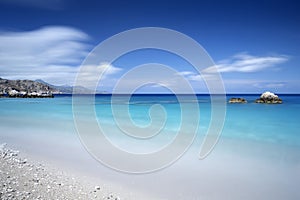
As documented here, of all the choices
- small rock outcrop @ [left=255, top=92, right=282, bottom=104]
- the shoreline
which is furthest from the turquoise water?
small rock outcrop @ [left=255, top=92, right=282, bottom=104]

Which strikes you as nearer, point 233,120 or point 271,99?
point 233,120

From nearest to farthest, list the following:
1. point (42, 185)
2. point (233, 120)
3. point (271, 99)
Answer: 1. point (42, 185)
2. point (233, 120)
3. point (271, 99)

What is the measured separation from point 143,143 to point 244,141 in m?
5.55

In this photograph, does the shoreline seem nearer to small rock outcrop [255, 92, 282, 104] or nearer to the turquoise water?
the turquoise water

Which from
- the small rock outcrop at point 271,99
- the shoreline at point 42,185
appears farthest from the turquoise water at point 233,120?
the small rock outcrop at point 271,99

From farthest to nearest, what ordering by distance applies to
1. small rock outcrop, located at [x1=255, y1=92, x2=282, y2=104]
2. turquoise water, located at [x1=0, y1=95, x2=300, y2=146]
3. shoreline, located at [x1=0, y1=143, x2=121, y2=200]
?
small rock outcrop, located at [x1=255, y1=92, x2=282, y2=104]
turquoise water, located at [x1=0, y1=95, x2=300, y2=146]
shoreline, located at [x1=0, y1=143, x2=121, y2=200]

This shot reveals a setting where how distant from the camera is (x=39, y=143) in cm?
1184

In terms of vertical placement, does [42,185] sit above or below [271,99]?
below

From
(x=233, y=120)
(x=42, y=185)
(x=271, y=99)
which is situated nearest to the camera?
(x=42, y=185)

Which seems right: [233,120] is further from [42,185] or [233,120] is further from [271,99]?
[271,99]

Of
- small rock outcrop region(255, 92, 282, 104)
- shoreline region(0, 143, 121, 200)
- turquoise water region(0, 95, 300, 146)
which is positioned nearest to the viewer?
shoreline region(0, 143, 121, 200)

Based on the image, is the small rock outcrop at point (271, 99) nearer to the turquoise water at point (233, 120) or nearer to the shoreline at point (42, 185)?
the turquoise water at point (233, 120)

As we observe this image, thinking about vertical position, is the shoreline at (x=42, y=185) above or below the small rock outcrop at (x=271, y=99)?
below

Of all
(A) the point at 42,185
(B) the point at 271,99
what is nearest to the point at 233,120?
(A) the point at 42,185
